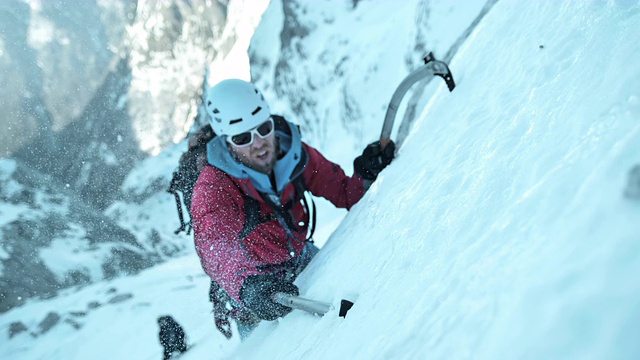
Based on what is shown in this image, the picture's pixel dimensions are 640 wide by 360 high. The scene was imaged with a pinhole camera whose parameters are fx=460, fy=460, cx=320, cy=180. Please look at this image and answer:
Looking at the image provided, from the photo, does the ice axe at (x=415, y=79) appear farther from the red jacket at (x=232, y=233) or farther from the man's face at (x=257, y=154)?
the man's face at (x=257, y=154)

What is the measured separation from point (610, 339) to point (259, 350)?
246cm

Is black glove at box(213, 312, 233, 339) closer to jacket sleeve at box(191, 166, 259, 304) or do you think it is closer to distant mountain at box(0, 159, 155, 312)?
jacket sleeve at box(191, 166, 259, 304)

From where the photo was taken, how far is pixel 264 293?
2682 millimetres

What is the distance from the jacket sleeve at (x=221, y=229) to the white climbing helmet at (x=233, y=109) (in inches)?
14.7

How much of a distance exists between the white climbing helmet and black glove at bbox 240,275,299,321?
42.9 inches

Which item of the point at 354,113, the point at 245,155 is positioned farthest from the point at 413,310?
the point at 354,113

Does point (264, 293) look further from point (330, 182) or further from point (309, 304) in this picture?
→ point (330, 182)

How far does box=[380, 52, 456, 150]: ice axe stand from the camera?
3416mm

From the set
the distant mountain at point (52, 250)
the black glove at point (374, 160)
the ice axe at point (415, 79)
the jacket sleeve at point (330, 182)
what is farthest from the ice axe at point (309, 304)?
the distant mountain at point (52, 250)

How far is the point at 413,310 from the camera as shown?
1.35 metres

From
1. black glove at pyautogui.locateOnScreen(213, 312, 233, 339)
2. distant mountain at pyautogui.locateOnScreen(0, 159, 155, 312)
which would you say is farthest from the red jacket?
distant mountain at pyautogui.locateOnScreen(0, 159, 155, 312)

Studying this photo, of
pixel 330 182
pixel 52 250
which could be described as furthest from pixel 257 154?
pixel 52 250

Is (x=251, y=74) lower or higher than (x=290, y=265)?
higher

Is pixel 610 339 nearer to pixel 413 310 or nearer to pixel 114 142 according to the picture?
pixel 413 310
